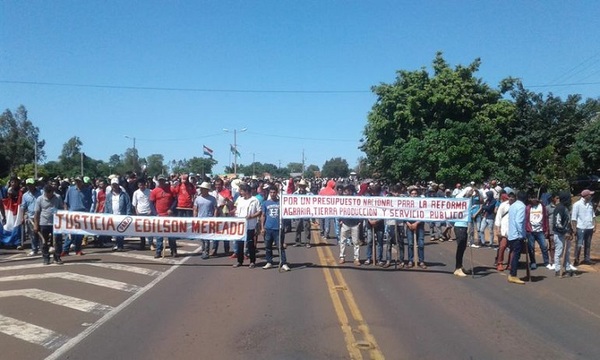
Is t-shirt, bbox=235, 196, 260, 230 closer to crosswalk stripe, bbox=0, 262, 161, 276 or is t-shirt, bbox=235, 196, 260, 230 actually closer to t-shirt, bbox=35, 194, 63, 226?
crosswalk stripe, bbox=0, 262, 161, 276

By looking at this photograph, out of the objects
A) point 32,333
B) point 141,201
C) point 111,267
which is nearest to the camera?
point 32,333

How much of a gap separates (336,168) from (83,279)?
112263mm

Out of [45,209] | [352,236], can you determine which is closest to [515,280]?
[352,236]

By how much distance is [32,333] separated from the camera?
7.10 m

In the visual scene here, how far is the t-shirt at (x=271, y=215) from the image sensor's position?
12078 millimetres

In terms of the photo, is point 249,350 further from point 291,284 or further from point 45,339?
point 291,284

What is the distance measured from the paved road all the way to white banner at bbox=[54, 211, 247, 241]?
0.79 m

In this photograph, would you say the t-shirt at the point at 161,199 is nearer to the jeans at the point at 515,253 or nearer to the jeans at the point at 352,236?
the jeans at the point at 352,236

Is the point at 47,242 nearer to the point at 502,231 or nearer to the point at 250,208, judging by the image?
the point at 250,208

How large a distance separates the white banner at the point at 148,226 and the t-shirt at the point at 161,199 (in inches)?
53.2

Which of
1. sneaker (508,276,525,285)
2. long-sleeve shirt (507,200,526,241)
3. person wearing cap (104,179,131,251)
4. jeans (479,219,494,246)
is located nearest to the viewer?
sneaker (508,276,525,285)

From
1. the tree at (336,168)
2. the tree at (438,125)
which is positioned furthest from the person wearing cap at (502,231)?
the tree at (336,168)

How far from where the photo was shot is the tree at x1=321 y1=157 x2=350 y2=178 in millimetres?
120312

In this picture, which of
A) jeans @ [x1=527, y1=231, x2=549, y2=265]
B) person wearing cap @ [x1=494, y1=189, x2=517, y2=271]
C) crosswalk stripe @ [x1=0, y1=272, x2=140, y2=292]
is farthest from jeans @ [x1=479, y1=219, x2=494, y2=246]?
crosswalk stripe @ [x1=0, y1=272, x2=140, y2=292]
